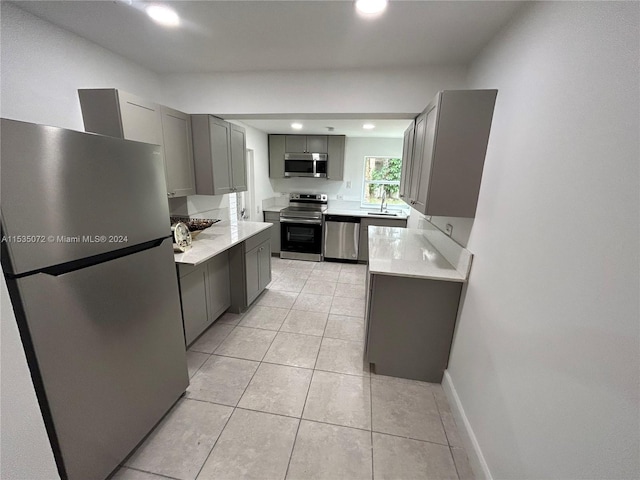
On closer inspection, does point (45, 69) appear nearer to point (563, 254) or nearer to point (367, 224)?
point (563, 254)

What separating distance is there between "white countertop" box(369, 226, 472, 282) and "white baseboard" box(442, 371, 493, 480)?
789 mm

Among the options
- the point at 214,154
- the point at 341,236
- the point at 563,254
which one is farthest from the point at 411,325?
the point at 341,236

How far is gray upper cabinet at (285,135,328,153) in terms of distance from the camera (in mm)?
4637

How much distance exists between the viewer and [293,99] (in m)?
2.27

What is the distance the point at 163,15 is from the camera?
1.47m

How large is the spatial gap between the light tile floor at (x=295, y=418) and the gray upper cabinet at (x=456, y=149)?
1.40 meters

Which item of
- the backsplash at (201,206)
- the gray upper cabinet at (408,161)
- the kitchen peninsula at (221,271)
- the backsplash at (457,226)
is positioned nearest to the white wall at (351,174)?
the backsplash at (201,206)

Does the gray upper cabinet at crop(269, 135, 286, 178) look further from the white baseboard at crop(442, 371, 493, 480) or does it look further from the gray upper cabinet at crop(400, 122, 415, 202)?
the white baseboard at crop(442, 371, 493, 480)

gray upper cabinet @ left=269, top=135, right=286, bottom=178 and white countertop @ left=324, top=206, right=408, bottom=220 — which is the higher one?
gray upper cabinet @ left=269, top=135, right=286, bottom=178

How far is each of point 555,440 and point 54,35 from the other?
3305mm

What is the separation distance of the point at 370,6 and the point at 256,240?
7.40 ft

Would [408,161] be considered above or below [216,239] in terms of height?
above

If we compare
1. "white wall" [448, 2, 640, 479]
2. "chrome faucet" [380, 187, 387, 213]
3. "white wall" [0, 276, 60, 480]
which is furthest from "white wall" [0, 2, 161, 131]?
"chrome faucet" [380, 187, 387, 213]

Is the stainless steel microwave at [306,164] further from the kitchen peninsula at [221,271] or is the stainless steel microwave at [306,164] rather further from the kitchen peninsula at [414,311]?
the kitchen peninsula at [414,311]
